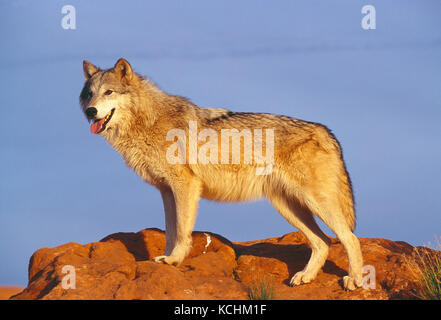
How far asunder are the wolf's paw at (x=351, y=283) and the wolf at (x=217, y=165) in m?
0.01

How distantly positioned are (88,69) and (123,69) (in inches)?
32.5

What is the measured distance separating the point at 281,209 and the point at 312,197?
0.75 metres

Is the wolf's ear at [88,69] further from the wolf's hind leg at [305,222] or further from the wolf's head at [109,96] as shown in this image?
the wolf's hind leg at [305,222]

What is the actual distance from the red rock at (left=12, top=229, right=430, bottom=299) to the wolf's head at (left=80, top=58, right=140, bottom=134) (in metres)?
2.19

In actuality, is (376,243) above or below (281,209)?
below

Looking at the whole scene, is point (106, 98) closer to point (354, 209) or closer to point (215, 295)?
point (215, 295)

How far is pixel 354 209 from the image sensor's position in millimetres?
7516

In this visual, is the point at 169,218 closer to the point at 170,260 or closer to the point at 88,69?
the point at 170,260

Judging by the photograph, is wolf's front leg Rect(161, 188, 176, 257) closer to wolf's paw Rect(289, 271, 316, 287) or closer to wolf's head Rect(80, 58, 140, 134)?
wolf's head Rect(80, 58, 140, 134)

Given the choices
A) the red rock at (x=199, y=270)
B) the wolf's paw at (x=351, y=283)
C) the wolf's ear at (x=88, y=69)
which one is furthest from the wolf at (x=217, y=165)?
the red rock at (x=199, y=270)

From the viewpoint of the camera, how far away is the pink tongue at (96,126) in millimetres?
7465
